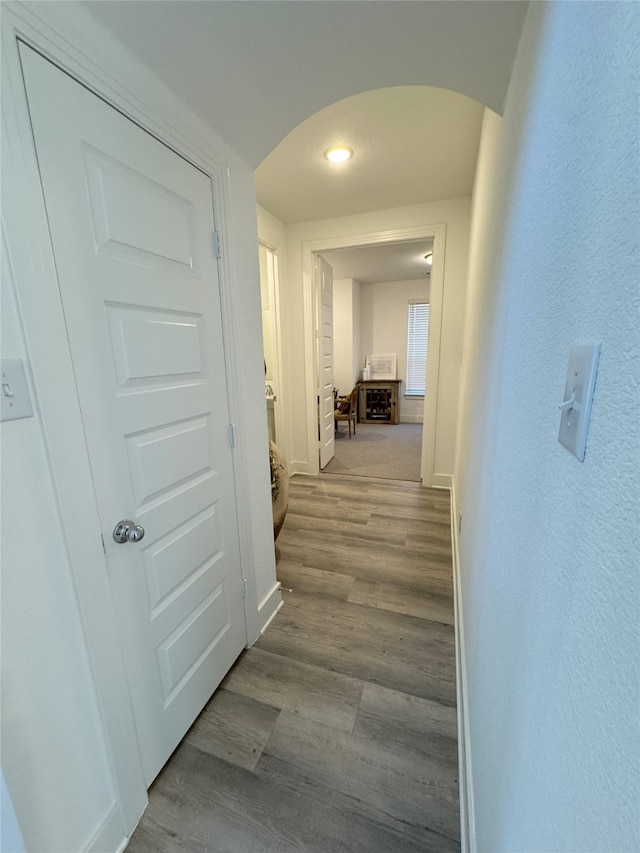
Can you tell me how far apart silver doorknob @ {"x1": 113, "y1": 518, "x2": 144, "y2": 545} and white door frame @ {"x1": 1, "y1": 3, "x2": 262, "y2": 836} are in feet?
0.18

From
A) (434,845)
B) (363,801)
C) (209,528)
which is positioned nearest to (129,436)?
(209,528)

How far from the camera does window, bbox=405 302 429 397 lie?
6.23m

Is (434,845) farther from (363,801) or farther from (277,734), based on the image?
(277,734)

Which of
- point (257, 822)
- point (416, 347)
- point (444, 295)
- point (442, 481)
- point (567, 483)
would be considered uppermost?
point (444, 295)

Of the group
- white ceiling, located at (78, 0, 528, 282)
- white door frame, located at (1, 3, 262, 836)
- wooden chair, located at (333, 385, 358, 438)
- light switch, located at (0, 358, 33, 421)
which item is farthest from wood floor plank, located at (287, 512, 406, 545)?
wooden chair, located at (333, 385, 358, 438)

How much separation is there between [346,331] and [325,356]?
2.26m

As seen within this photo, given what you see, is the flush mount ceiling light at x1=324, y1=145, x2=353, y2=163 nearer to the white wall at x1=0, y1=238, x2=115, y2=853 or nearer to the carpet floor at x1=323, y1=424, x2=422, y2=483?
the white wall at x1=0, y1=238, x2=115, y2=853

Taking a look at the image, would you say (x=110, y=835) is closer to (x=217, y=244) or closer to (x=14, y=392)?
(x=14, y=392)

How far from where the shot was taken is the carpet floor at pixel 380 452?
397 cm

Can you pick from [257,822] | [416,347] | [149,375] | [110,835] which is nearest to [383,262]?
[416,347]

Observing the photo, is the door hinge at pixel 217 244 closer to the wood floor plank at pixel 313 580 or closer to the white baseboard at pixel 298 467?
the wood floor plank at pixel 313 580

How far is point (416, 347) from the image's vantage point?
6.41 metres

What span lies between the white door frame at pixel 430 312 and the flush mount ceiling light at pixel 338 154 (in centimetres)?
95

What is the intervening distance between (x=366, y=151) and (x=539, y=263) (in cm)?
209
